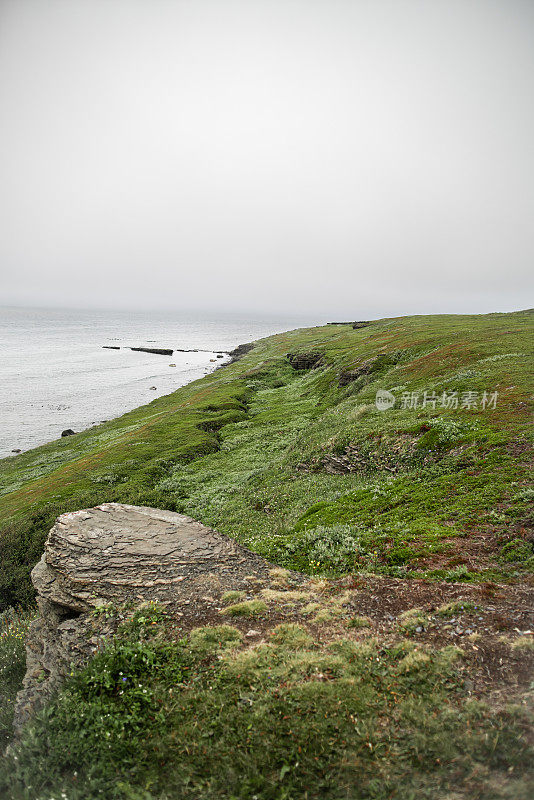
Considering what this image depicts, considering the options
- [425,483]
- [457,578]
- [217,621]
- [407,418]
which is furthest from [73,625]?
[407,418]

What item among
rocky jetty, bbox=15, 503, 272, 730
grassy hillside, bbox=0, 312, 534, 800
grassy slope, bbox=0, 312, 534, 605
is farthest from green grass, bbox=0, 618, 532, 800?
grassy slope, bbox=0, 312, 534, 605

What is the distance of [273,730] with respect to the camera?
7188 mm

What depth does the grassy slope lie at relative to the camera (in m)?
14.1

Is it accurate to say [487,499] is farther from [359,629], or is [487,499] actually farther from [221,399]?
[221,399]

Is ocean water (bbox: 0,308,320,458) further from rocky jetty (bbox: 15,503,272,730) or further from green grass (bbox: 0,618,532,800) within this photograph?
green grass (bbox: 0,618,532,800)

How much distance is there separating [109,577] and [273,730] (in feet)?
29.6

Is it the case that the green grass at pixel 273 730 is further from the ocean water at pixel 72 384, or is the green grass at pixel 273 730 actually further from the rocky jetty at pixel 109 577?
the ocean water at pixel 72 384

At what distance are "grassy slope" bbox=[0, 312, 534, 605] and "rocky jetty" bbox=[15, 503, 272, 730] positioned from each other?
2864mm

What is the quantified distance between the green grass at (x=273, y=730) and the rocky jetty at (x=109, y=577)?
195 cm

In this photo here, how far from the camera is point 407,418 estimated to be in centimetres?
2589

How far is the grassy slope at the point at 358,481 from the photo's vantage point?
14070 millimetres

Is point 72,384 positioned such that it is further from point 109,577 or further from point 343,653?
point 343,653

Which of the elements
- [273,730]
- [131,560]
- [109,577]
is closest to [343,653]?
[273,730]

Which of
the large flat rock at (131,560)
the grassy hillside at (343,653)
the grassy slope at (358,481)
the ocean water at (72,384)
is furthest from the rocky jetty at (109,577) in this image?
the ocean water at (72,384)
